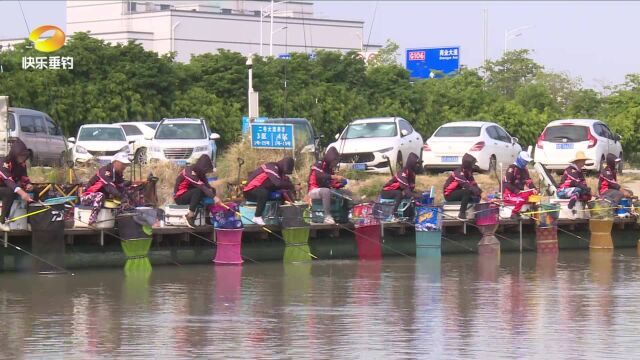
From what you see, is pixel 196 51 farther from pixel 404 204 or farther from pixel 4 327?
pixel 4 327

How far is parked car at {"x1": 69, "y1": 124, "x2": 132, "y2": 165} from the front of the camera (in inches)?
1358

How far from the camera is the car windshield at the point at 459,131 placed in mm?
33000

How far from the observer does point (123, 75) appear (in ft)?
138

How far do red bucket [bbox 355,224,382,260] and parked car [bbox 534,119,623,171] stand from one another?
11.4 m

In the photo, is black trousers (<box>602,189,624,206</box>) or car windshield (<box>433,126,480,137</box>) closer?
black trousers (<box>602,189,624,206</box>)

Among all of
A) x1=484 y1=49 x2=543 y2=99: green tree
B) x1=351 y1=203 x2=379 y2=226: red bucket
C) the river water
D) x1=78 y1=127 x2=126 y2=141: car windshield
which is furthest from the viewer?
x1=484 y1=49 x2=543 y2=99: green tree

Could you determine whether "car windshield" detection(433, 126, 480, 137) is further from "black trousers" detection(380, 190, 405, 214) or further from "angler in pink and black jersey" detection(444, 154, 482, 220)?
"black trousers" detection(380, 190, 405, 214)

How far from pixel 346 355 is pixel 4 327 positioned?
13.7 feet

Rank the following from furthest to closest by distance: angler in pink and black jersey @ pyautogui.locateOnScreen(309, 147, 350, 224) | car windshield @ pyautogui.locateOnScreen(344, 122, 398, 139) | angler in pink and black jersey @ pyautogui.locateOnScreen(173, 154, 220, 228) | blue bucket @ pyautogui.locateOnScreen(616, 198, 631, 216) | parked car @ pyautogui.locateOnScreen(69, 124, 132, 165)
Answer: parked car @ pyautogui.locateOnScreen(69, 124, 132, 165) < car windshield @ pyautogui.locateOnScreen(344, 122, 398, 139) < blue bucket @ pyautogui.locateOnScreen(616, 198, 631, 216) < angler in pink and black jersey @ pyautogui.locateOnScreen(309, 147, 350, 224) < angler in pink and black jersey @ pyautogui.locateOnScreen(173, 154, 220, 228)

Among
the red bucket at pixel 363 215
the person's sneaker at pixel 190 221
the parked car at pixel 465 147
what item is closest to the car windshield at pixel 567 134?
the parked car at pixel 465 147

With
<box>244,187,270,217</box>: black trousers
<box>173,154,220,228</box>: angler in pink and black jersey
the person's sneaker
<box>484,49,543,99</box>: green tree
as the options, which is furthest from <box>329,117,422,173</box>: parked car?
<box>484,49,543,99</box>: green tree

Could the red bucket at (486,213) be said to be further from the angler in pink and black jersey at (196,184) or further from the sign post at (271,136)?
the sign post at (271,136)

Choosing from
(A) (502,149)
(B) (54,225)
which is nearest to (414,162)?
(B) (54,225)

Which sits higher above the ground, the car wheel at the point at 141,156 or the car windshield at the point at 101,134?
the car windshield at the point at 101,134
